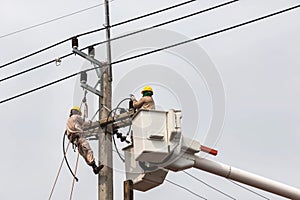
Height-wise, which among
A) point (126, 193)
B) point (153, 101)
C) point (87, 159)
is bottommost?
point (126, 193)

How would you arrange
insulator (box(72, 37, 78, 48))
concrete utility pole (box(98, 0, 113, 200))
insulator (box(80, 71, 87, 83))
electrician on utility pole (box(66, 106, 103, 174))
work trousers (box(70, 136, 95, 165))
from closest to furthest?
concrete utility pole (box(98, 0, 113, 200))
work trousers (box(70, 136, 95, 165))
electrician on utility pole (box(66, 106, 103, 174))
insulator (box(80, 71, 87, 83))
insulator (box(72, 37, 78, 48))

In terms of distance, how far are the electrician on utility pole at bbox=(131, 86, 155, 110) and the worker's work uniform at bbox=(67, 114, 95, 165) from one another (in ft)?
3.25

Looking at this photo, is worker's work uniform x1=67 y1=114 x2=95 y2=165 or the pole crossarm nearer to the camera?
the pole crossarm

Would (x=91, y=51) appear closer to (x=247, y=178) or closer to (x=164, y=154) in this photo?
(x=164, y=154)

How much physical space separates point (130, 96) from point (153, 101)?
527 mm

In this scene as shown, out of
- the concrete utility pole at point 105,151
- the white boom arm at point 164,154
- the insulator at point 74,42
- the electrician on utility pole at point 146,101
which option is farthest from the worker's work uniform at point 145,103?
the insulator at point 74,42

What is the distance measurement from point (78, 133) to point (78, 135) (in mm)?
31

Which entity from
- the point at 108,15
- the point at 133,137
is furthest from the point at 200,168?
the point at 108,15

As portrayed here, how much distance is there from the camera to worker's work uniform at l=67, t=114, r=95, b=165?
39.4ft

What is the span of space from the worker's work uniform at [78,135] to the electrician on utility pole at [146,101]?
3.25 ft

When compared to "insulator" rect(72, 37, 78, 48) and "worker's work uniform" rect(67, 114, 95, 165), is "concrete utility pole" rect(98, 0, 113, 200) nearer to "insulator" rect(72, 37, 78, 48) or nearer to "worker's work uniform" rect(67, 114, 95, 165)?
"worker's work uniform" rect(67, 114, 95, 165)

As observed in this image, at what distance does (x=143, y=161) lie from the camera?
32.1 ft

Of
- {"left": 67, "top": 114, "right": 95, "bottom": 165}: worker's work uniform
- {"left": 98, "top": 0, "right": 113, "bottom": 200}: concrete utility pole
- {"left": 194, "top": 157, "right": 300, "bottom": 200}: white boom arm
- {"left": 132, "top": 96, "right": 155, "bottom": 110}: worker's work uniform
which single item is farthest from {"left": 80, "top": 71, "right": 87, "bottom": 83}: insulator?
{"left": 194, "top": 157, "right": 300, "bottom": 200}: white boom arm

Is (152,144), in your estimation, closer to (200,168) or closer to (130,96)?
(200,168)
